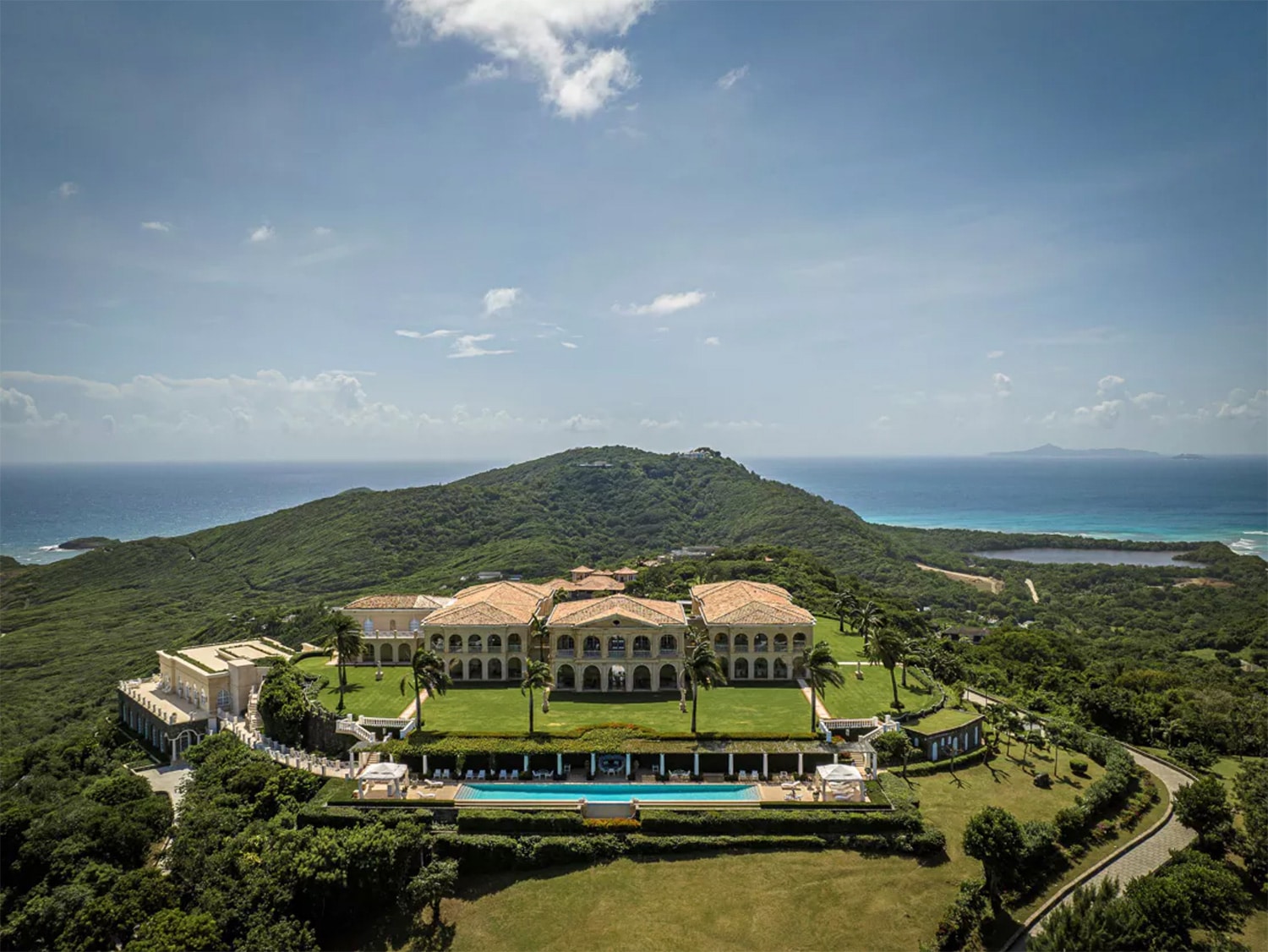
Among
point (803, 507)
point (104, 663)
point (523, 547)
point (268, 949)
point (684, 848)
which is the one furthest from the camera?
point (803, 507)

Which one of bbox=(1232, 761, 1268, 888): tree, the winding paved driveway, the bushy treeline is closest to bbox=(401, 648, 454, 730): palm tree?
the bushy treeline

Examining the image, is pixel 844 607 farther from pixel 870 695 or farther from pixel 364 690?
pixel 364 690

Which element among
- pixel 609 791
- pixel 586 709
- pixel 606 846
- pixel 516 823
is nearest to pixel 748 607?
pixel 586 709

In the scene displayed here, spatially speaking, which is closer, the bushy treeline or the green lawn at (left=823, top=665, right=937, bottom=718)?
the bushy treeline

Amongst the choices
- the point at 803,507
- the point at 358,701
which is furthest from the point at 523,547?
the point at 358,701

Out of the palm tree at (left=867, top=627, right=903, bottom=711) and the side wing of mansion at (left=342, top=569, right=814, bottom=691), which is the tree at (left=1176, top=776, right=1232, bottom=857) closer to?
the palm tree at (left=867, top=627, right=903, bottom=711)

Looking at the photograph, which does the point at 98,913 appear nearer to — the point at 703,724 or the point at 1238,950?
the point at 703,724
